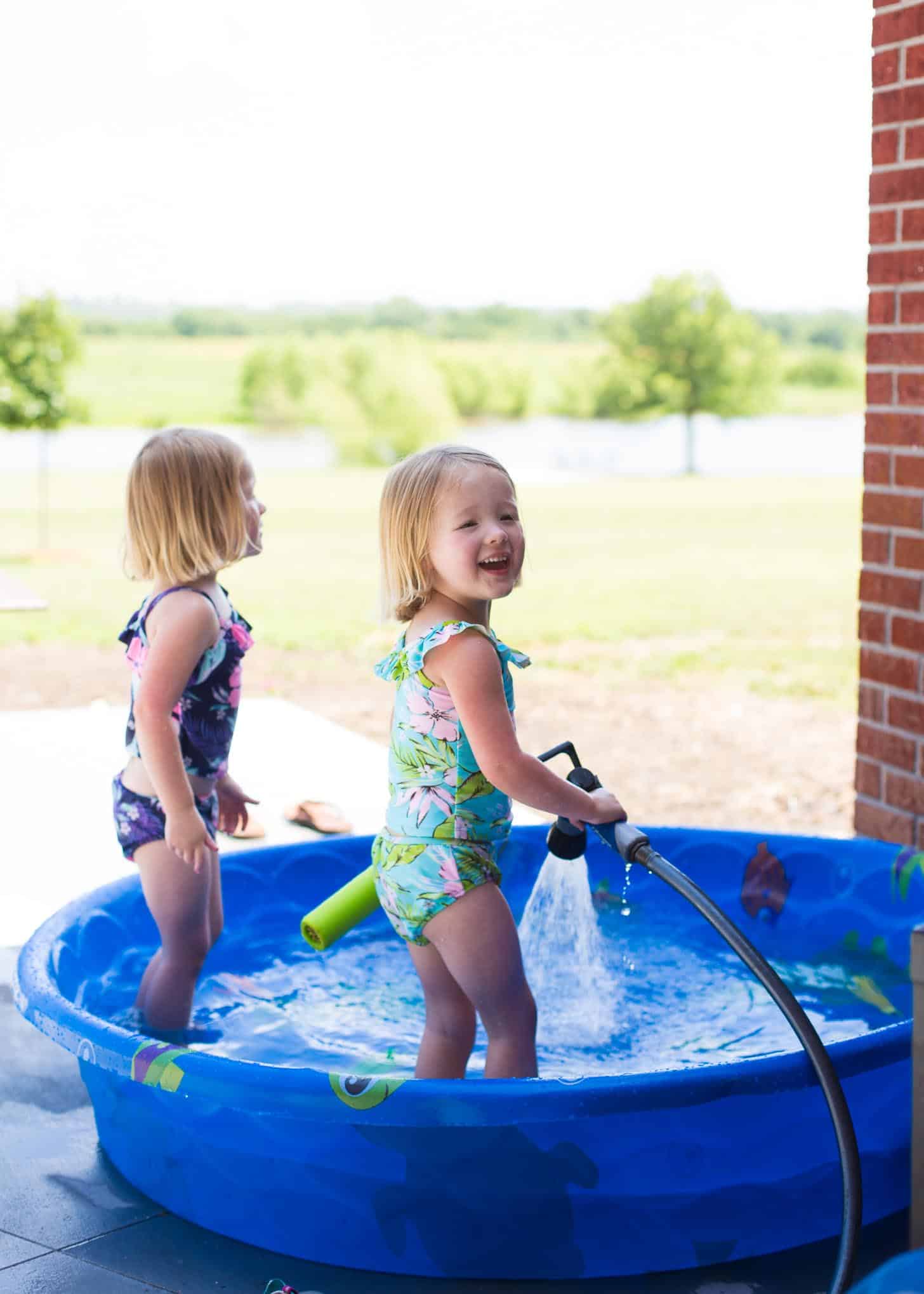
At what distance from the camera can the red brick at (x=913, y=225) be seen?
10.4 feet

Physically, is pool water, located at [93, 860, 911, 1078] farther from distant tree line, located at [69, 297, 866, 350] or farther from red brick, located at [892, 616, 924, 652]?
distant tree line, located at [69, 297, 866, 350]

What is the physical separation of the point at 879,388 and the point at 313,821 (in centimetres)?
209

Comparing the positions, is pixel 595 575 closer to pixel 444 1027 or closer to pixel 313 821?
pixel 313 821

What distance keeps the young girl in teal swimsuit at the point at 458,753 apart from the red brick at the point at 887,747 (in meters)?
1.32

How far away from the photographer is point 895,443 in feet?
10.8

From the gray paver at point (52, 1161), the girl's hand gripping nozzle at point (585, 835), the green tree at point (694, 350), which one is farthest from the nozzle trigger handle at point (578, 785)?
the green tree at point (694, 350)

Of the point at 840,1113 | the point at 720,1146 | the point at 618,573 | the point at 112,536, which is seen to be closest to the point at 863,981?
the point at 720,1146

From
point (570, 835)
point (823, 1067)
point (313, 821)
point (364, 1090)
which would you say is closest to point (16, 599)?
point (313, 821)

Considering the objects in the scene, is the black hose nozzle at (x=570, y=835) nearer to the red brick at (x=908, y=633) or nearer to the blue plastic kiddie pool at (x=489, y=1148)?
the blue plastic kiddie pool at (x=489, y=1148)

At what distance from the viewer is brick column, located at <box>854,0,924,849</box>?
3191mm

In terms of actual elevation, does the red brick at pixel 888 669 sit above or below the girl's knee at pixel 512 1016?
above

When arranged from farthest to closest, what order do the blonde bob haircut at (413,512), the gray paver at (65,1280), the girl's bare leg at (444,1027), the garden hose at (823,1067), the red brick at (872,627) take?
the red brick at (872,627) → the girl's bare leg at (444,1027) → the blonde bob haircut at (413,512) → the gray paver at (65,1280) → the garden hose at (823,1067)

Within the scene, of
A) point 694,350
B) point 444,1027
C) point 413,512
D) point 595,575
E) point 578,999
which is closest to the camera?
point 413,512

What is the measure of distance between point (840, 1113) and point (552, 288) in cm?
2119
